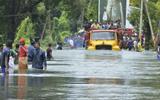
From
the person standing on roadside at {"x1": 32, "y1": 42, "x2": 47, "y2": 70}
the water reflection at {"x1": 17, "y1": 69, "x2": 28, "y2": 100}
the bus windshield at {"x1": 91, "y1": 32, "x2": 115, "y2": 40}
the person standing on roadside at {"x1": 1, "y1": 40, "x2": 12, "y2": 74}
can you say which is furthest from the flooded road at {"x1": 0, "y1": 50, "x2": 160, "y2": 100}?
the bus windshield at {"x1": 91, "y1": 32, "x2": 115, "y2": 40}

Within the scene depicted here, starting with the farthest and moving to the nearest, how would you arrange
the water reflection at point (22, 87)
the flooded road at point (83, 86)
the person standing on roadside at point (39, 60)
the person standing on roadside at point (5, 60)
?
the person standing on roadside at point (39, 60) → the person standing on roadside at point (5, 60) → the flooded road at point (83, 86) → the water reflection at point (22, 87)

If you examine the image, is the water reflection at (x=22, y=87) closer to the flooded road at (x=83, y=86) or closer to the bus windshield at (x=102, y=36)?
the flooded road at (x=83, y=86)

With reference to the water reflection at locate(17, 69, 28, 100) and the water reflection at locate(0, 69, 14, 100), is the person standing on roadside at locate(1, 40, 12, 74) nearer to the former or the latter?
the water reflection at locate(0, 69, 14, 100)

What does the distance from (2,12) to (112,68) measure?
38.4m

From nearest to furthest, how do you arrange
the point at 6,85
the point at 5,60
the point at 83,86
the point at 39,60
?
the point at 83,86, the point at 6,85, the point at 5,60, the point at 39,60

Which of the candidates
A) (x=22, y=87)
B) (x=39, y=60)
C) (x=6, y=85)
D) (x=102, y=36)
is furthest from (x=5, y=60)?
(x=102, y=36)

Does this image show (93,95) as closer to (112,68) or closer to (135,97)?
(135,97)

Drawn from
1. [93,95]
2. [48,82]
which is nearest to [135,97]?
[93,95]

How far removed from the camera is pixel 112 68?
2806 cm

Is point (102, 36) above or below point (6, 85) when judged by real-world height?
above

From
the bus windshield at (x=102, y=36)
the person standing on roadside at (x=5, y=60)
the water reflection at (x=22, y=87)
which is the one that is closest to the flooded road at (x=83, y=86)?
the water reflection at (x=22, y=87)

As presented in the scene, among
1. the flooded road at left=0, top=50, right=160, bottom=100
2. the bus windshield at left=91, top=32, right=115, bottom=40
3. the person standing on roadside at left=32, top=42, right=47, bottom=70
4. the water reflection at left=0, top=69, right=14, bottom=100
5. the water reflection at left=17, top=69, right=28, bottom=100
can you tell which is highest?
the bus windshield at left=91, top=32, right=115, bottom=40

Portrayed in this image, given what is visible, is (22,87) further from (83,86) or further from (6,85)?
(83,86)

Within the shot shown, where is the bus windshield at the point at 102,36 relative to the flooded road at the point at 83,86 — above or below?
above
